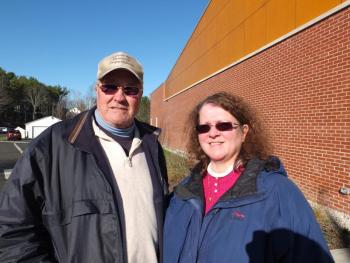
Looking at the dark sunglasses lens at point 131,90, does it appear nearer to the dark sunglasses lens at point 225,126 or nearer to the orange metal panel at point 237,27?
the dark sunglasses lens at point 225,126

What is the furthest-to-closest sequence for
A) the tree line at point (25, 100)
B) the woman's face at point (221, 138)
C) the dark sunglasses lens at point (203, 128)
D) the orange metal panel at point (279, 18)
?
the tree line at point (25, 100) → the orange metal panel at point (279, 18) → the dark sunglasses lens at point (203, 128) → the woman's face at point (221, 138)

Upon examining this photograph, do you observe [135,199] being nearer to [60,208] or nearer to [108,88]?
[60,208]

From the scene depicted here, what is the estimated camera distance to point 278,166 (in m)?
1.99

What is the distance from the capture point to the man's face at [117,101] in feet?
7.96

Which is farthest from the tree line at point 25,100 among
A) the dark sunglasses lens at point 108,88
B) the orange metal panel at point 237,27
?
the dark sunglasses lens at point 108,88

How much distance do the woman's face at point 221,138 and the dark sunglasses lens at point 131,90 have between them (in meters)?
0.54

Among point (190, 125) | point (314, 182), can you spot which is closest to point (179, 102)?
point (314, 182)

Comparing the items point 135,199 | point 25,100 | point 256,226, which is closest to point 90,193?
point 135,199

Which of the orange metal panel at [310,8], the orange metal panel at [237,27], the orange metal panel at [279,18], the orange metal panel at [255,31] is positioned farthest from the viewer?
the orange metal panel at [255,31]

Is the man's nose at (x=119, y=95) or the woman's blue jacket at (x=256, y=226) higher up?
the man's nose at (x=119, y=95)

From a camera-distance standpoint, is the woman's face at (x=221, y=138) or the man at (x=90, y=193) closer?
the man at (x=90, y=193)

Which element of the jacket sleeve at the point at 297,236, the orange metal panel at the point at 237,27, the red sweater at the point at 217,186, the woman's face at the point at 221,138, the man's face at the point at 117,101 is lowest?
the jacket sleeve at the point at 297,236

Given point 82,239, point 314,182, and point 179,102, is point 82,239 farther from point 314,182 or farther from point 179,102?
point 179,102

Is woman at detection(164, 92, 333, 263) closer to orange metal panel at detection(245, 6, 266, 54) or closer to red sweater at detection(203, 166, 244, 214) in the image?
red sweater at detection(203, 166, 244, 214)
